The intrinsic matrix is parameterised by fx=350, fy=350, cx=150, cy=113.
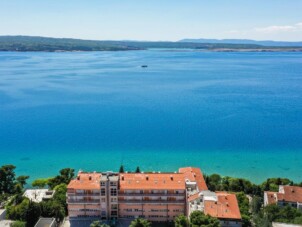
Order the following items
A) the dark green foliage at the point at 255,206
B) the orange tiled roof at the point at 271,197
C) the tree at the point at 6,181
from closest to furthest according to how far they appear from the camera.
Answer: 1. the dark green foliage at the point at 255,206
2. the orange tiled roof at the point at 271,197
3. the tree at the point at 6,181

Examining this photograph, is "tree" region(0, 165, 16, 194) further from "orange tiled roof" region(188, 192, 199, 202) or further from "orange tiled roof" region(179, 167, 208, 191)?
"orange tiled roof" region(188, 192, 199, 202)

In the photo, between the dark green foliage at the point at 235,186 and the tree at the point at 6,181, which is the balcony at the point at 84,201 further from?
the dark green foliage at the point at 235,186

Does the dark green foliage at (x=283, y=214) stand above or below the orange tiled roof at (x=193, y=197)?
below

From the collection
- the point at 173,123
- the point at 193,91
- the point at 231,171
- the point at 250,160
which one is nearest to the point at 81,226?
the point at 231,171

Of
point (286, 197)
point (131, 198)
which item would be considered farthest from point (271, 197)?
point (131, 198)

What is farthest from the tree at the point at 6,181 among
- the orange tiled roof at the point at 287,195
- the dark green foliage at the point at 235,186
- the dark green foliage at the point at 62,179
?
the orange tiled roof at the point at 287,195

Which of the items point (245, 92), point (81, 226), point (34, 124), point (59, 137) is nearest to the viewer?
point (81, 226)

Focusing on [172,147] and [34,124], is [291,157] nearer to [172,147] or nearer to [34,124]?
[172,147]

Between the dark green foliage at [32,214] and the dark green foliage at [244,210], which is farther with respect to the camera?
the dark green foliage at [32,214]
